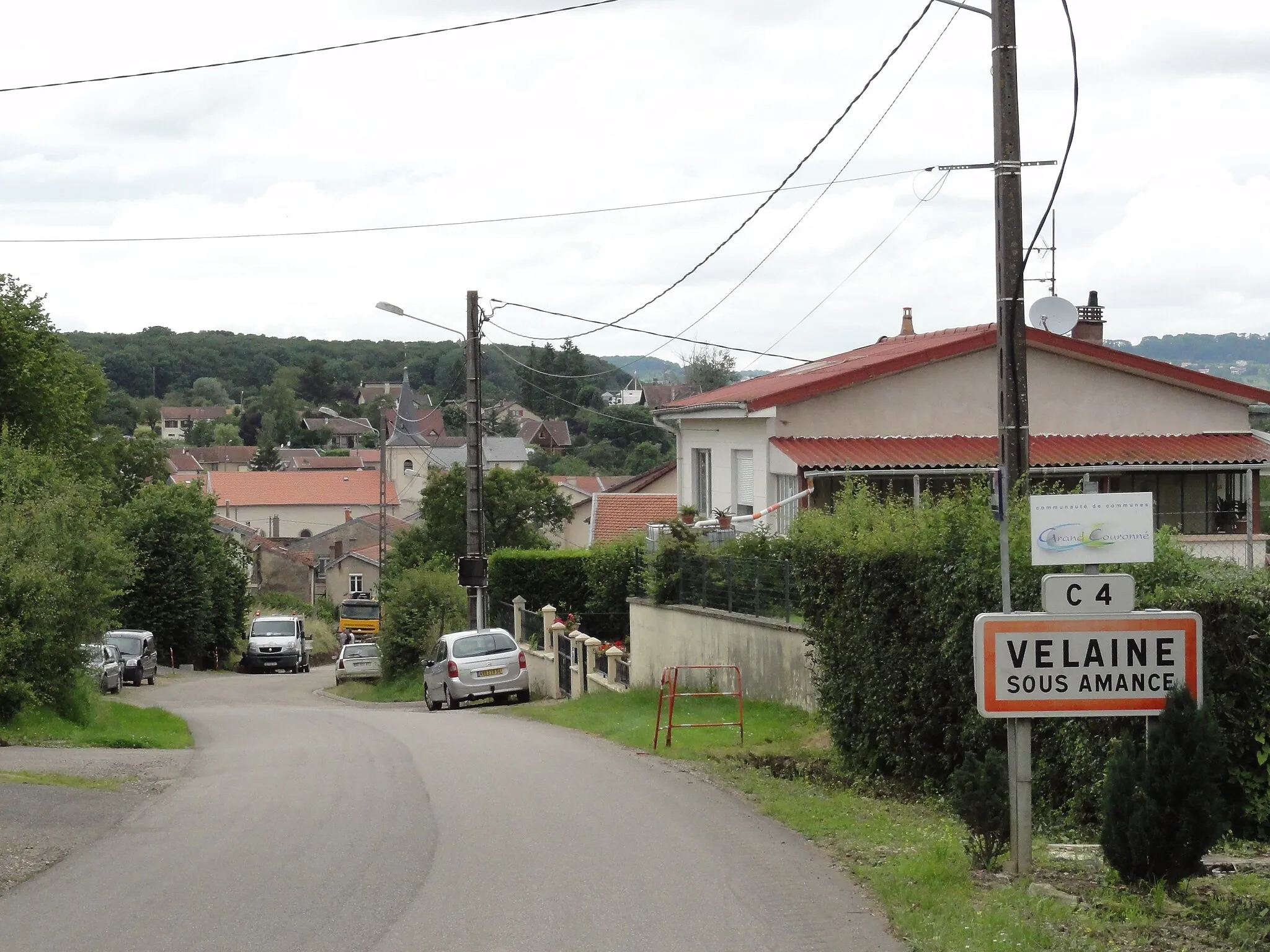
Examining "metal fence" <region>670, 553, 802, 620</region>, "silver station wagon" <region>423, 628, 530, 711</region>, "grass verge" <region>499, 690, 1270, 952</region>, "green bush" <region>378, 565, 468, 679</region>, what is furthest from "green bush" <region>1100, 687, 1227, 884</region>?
"green bush" <region>378, 565, 468, 679</region>

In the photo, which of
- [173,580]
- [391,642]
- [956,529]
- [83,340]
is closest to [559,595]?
[391,642]

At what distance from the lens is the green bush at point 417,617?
1554 inches

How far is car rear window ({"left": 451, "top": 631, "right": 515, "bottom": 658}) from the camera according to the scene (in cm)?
2761

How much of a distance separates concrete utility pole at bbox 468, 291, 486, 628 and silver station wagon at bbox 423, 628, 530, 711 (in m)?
2.97

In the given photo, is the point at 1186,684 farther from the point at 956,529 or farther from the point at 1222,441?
the point at 1222,441

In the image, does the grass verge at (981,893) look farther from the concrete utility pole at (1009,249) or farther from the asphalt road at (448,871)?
the concrete utility pole at (1009,249)

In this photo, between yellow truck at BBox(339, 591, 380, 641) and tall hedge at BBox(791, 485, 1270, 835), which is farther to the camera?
yellow truck at BBox(339, 591, 380, 641)

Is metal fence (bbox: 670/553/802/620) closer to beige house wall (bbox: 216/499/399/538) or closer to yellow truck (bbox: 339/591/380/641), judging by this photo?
yellow truck (bbox: 339/591/380/641)

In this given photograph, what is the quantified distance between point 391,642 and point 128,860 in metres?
31.0

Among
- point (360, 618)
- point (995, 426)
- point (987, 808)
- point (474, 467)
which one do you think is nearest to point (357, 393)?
point (360, 618)

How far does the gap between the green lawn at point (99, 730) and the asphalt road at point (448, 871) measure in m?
5.45

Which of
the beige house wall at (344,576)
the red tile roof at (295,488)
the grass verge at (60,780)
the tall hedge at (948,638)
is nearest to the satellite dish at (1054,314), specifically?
the tall hedge at (948,638)

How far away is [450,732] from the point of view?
20375 mm

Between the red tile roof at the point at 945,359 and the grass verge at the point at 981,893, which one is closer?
the grass verge at the point at 981,893
